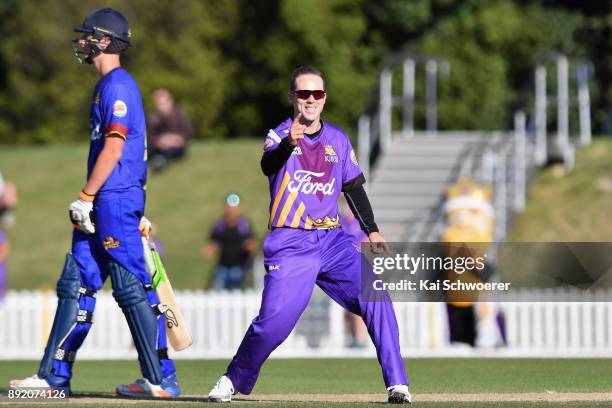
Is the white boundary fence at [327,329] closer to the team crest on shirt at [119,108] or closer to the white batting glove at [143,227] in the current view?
the white batting glove at [143,227]

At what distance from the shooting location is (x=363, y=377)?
14047 millimetres

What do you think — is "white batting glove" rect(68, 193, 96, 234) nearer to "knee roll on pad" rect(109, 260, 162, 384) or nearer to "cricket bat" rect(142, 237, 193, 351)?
"knee roll on pad" rect(109, 260, 162, 384)

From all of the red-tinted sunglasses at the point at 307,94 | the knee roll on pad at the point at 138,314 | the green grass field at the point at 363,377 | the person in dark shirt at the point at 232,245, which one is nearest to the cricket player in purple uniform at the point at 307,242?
the red-tinted sunglasses at the point at 307,94

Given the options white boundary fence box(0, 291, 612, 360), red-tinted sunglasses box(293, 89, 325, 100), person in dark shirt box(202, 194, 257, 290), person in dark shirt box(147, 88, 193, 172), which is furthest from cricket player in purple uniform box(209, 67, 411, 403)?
person in dark shirt box(147, 88, 193, 172)

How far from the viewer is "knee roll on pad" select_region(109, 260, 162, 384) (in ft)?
34.5

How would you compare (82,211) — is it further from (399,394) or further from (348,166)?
(399,394)

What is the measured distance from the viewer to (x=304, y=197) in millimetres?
9703

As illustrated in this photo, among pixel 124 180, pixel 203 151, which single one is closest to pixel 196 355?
pixel 124 180

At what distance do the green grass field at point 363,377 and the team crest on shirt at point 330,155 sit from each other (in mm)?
1546

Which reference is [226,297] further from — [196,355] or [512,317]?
[512,317]

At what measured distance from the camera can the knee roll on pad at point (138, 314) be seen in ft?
34.5

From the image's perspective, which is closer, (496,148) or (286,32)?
(496,148)

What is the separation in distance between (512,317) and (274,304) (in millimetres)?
10889

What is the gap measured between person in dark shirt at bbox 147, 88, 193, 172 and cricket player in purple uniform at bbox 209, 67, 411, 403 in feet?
58.4
